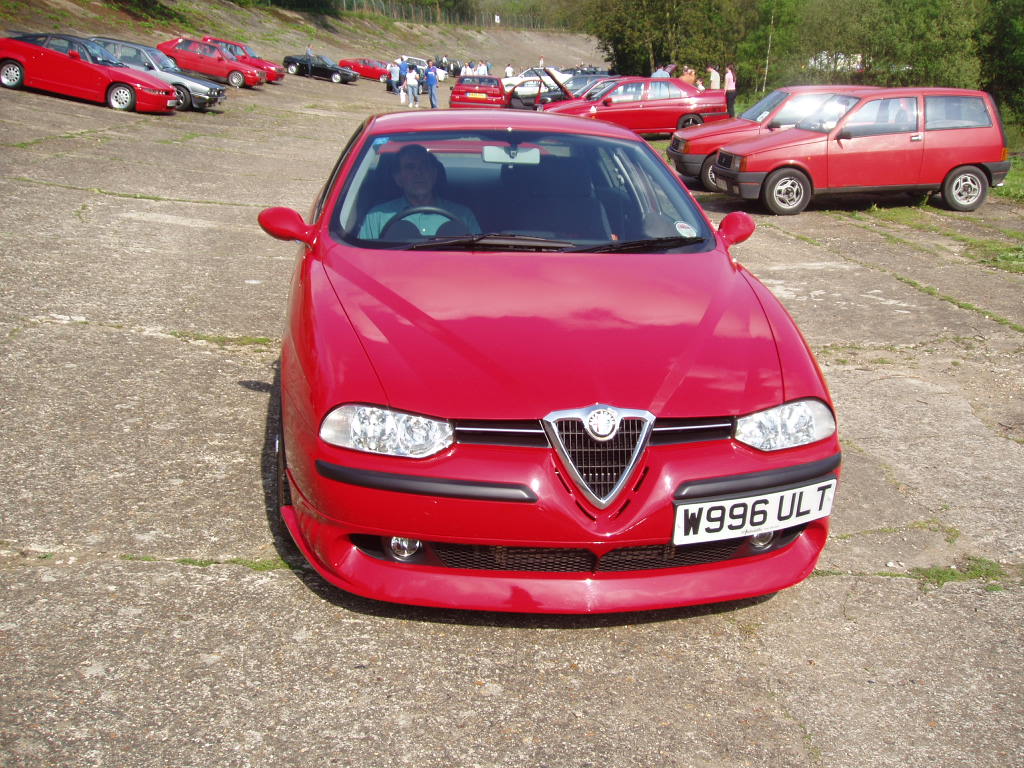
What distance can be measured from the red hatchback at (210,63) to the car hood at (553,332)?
34.5m

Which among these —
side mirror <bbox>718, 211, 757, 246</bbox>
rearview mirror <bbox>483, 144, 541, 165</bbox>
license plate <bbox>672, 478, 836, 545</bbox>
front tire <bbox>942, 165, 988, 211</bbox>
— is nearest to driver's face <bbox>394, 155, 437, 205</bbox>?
rearview mirror <bbox>483, 144, 541, 165</bbox>

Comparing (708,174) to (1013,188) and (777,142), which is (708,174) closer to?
(777,142)

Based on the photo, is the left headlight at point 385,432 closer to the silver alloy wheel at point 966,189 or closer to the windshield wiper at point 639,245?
the windshield wiper at point 639,245

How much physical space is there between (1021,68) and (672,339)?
36.0 metres

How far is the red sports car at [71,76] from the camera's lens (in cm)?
2114

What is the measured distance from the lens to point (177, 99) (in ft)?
73.9

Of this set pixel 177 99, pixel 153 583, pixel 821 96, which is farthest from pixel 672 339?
pixel 177 99

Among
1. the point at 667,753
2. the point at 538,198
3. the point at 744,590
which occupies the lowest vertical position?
the point at 667,753

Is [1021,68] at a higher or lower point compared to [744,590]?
higher

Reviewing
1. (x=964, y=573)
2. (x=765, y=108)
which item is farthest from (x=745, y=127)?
A: (x=964, y=573)

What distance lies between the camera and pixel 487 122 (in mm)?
4668

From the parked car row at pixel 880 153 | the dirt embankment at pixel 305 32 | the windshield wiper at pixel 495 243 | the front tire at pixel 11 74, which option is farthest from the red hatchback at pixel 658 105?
the dirt embankment at pixel 305 32

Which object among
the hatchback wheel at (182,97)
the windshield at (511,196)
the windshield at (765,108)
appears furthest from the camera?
the hatchback wheel at (182,97)

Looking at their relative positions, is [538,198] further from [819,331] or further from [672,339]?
[819,331]
